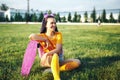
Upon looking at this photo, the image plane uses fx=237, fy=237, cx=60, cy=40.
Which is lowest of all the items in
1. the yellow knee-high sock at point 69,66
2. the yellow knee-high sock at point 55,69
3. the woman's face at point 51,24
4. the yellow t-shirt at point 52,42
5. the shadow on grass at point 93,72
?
the shadow on grass at point 93,72

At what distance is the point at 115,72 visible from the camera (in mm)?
5559

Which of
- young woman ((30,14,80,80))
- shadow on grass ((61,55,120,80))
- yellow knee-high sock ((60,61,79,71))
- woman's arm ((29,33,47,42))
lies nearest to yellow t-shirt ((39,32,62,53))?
young woman ((30,14,80,80))

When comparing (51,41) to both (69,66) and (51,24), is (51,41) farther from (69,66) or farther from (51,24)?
(69,66)

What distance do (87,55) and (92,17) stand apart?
66.2 metres

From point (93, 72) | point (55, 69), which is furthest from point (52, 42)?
point (93, 72)

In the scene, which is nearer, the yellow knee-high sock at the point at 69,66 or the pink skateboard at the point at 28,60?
the pink skateboard at the point at 28,60

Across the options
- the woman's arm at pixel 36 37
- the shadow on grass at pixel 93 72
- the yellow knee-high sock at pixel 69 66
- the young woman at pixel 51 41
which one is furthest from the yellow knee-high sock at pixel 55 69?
the yellow knee-high sock at pixel 69 66

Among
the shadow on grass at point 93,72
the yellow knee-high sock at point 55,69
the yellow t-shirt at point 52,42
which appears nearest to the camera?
the yellow knee-high sock at point 55,69

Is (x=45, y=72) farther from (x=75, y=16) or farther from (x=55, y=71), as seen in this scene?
(x=75, y=16)

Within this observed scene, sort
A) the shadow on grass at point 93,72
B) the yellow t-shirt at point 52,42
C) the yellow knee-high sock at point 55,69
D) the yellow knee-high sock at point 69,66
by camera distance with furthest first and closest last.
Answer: the yellow knee-high sock at point 69,66 → the yellow t-shirt at point 52,42 → the shadow on grass at point 93,72 → the yellow knee-high sock at point 55,69

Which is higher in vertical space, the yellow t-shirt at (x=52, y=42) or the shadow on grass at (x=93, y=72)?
the yellow t-shirt at (x=52, y=42)

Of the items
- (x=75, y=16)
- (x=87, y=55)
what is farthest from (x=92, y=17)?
(x=87, y=55)

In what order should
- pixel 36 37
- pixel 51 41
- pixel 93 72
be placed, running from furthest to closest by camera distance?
pixel 93 72 < pixel 51 41 < pixel 36 37

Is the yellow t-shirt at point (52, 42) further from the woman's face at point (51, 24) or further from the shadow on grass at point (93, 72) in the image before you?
the shadow on grass at point (93, 72)
